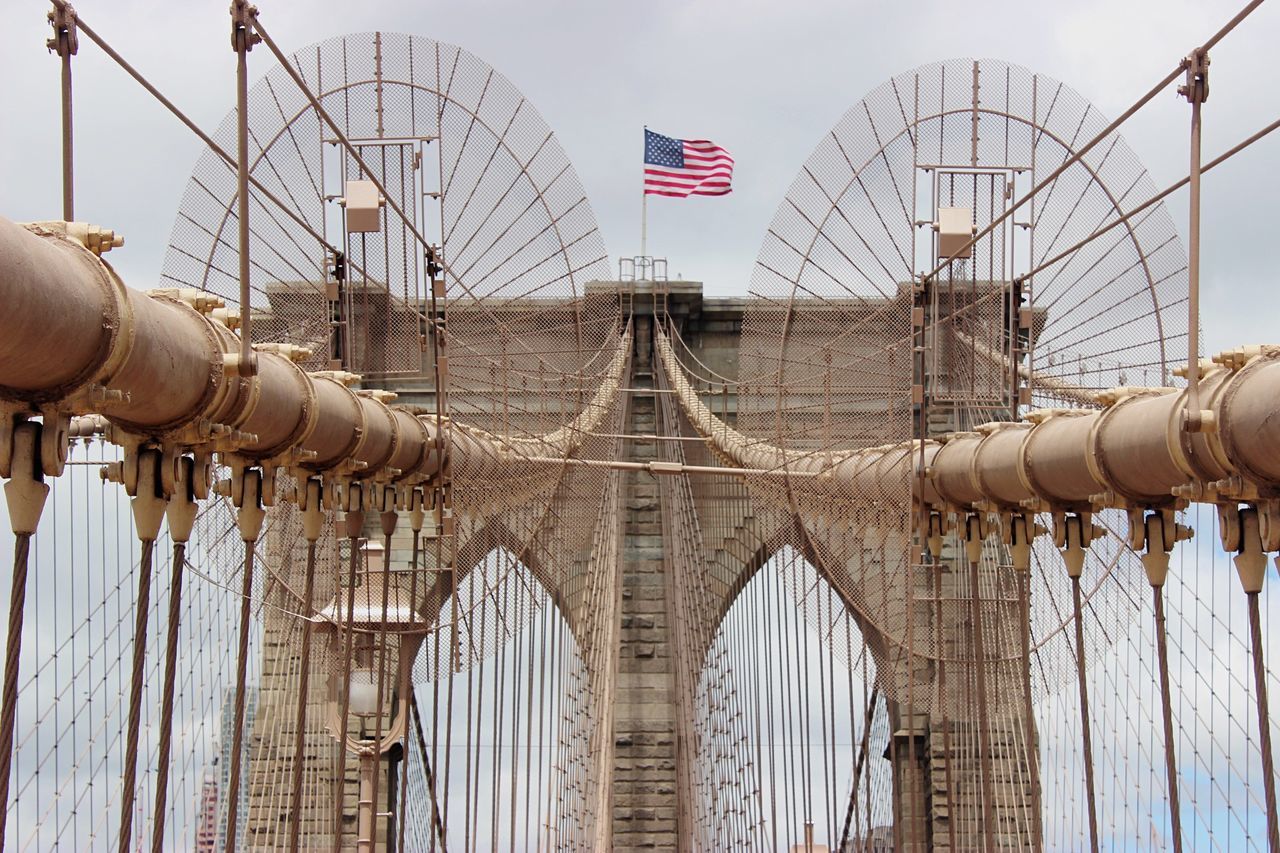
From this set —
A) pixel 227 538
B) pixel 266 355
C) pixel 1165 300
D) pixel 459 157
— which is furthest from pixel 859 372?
pixel 266 355

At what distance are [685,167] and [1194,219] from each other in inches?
558

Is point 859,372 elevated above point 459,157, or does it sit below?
below

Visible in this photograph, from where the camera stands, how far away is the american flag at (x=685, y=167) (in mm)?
18203

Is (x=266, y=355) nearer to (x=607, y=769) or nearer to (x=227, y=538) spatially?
(x=607, y=769)

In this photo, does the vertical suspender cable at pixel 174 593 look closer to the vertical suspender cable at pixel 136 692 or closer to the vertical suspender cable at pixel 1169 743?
the vertical suspender cable at pixel 136 692

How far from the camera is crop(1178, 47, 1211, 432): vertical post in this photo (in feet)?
13.6

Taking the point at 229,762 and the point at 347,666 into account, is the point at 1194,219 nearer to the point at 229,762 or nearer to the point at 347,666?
the point at 347,666

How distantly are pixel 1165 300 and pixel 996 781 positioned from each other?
767 centimetres

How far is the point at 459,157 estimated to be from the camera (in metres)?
11.5

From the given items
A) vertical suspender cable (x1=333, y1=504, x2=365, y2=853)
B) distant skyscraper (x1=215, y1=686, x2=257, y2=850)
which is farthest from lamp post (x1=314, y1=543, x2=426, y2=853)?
distant skyscraper (x1=215, y1=686, x2=257, y2=850)

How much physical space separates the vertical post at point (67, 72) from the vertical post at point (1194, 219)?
223 centimetres

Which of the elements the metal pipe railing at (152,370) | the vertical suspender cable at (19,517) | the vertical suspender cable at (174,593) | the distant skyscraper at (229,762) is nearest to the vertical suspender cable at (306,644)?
the metal pipe railing at (152,370)

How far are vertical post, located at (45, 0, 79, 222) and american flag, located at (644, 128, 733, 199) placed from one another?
14348 millimetres

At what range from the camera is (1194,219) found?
425 centimetres
